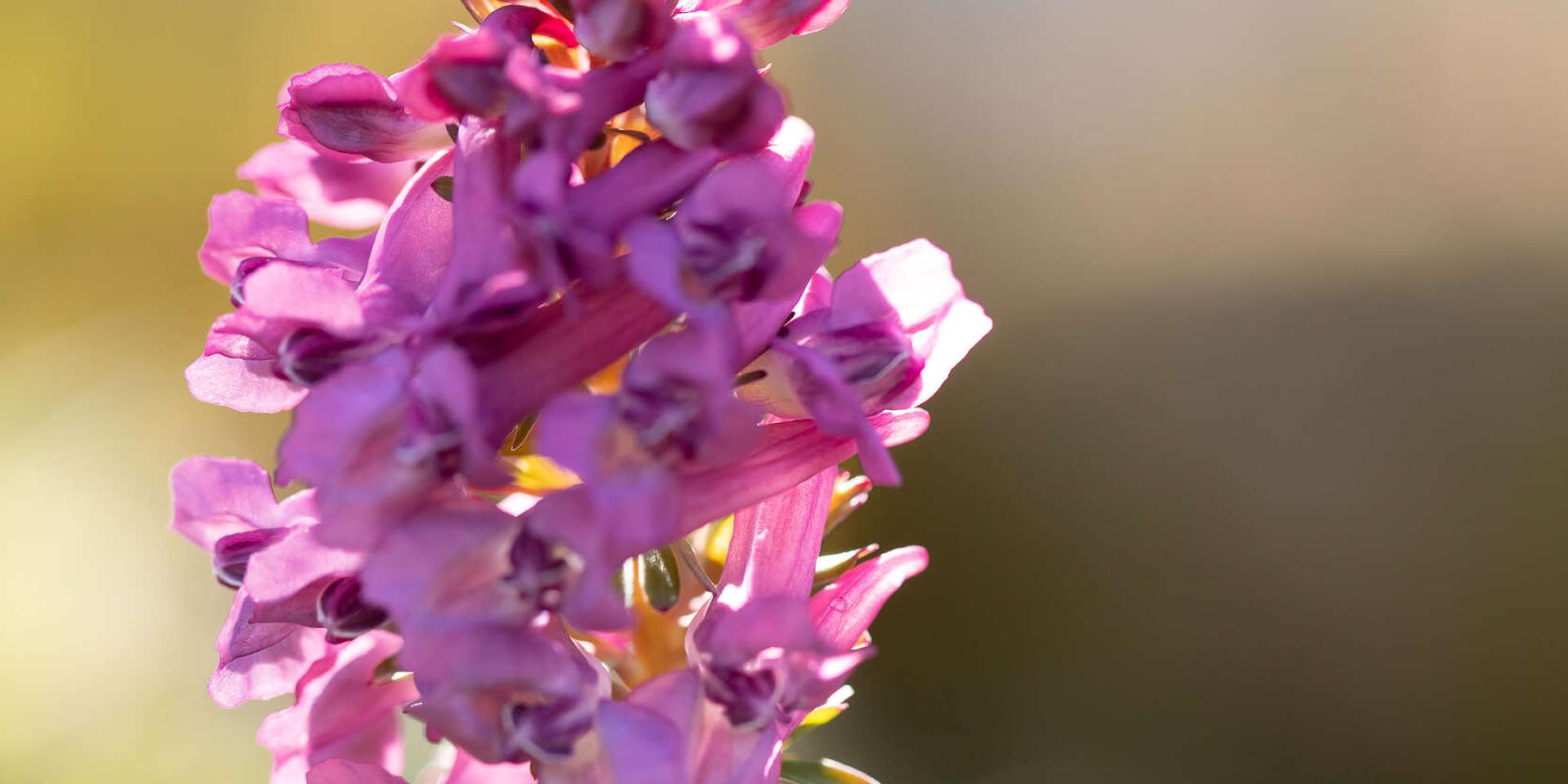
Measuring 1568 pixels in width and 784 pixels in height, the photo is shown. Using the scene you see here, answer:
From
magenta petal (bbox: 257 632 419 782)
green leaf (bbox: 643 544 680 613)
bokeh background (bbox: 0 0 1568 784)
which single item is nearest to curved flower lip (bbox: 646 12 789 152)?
green leaf (bbox: 643 544 680 613)

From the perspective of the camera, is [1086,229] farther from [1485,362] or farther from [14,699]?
[14,699]

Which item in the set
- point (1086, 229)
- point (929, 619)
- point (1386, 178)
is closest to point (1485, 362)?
point (1386, 178)

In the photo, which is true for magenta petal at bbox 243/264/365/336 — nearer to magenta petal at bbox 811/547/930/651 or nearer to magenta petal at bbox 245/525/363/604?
magenta petal at bbox 245/525/363/604

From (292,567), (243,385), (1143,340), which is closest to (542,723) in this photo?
(292,567)

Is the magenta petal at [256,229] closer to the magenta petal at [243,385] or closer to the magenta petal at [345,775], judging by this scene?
the magenta petal at [243,385]

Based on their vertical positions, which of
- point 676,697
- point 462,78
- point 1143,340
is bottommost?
point 1143,340

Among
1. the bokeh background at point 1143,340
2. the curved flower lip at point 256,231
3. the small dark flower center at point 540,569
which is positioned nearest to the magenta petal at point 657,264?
the small dark flower center at point 540,569

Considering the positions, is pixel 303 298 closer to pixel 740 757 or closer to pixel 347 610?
pixel 347 610
